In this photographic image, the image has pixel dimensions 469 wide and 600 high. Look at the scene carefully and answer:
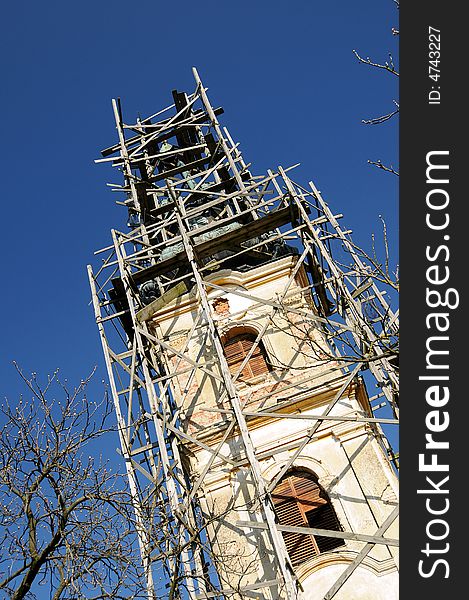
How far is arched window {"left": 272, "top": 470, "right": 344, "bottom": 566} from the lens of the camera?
10859mm

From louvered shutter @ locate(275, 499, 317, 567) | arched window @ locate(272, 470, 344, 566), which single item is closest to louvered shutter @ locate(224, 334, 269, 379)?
arched window @ locate(272, 470, 344, 566)

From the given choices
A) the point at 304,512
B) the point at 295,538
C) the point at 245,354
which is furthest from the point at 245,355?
the point at 295,538

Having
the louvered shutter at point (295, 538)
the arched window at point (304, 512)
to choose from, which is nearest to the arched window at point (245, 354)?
the arched window at point (304, 512)

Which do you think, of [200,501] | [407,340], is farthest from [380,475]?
[407,340]

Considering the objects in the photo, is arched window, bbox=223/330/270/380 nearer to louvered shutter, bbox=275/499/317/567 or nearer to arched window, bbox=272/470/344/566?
arched window, bbox=272/470/344/566

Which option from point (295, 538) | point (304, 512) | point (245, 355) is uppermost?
point (245, 355)

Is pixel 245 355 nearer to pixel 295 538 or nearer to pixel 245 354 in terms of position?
pixel 245 354

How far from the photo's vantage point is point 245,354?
13953 mm

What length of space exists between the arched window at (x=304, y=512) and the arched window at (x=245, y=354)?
2447 mm

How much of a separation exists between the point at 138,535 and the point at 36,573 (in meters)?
1.83

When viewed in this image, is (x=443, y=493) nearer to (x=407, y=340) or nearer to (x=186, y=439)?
(x=407, y=340)

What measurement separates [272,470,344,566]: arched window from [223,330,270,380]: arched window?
8.03ft

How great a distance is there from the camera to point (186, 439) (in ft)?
38.9

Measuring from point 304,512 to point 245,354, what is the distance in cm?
371
